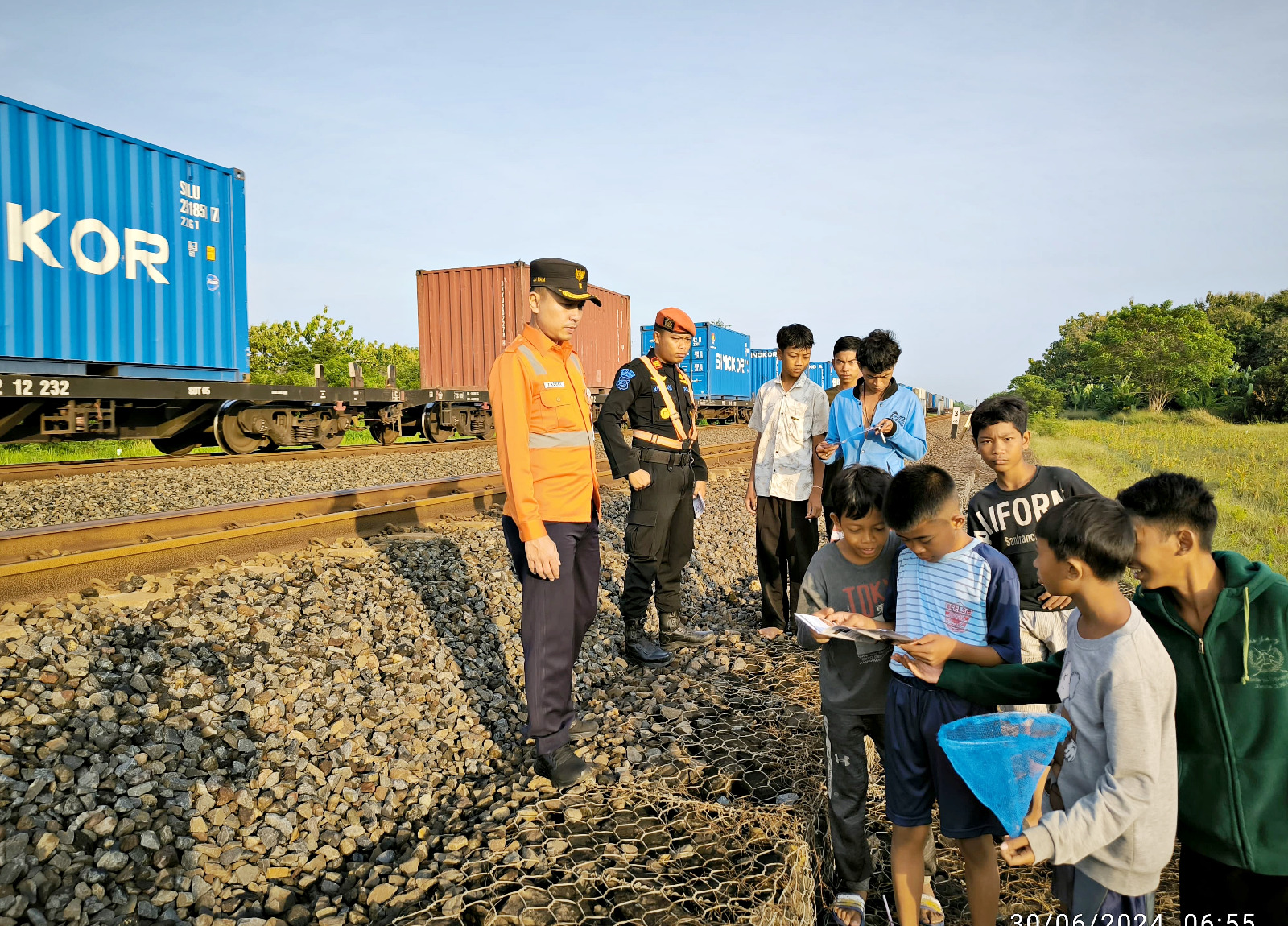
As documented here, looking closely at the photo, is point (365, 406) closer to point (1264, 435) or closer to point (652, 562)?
point (652, 562)

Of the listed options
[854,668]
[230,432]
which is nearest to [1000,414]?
[854,668]

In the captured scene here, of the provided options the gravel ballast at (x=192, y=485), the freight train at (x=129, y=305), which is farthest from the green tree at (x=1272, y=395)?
the freight train at (x=129, y=305)

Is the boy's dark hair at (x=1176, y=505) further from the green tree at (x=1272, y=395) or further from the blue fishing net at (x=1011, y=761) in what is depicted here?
the green tree at (x=1272, y=395)

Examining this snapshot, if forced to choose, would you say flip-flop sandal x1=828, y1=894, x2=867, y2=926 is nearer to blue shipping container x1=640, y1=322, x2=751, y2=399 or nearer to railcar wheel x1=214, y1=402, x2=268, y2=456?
railcar wheel x1=214, y1=402, x2=268, y2=456

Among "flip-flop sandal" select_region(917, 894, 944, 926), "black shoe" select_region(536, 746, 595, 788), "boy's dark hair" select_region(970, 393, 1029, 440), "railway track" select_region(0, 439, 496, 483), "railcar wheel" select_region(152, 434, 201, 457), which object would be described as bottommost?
"flip-flop sandal" select_region(917, 894, 944, 926)

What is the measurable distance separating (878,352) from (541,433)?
190 centimetres

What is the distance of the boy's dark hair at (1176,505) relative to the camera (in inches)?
63.0

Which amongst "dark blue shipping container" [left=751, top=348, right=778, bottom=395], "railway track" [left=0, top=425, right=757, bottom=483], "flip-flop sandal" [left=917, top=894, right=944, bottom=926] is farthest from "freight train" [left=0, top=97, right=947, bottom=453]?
"dark blue shipping container" [left=751, top=348, right=778, bottom=395]

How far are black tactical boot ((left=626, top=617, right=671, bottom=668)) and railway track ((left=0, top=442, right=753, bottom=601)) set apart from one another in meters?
2.44

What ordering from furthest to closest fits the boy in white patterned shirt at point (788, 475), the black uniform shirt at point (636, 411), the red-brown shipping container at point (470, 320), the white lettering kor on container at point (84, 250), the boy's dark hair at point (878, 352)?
the red-brown shipping container at point (470, 320) → the white lettering kor on container at point (84, 250) → the boy in white patterned shirt at point (788, 475) → the black uniform shirt at point (636, 411) → the boy's dark hair at point (878, 352)

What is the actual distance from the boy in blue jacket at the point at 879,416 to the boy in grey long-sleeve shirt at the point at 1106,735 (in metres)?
2.24

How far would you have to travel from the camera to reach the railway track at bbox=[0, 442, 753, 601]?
12.8 feet

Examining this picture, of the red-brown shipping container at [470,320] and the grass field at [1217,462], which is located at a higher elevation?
the red-brown shipping container at [470,320]

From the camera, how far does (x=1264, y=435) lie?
24.0 m
